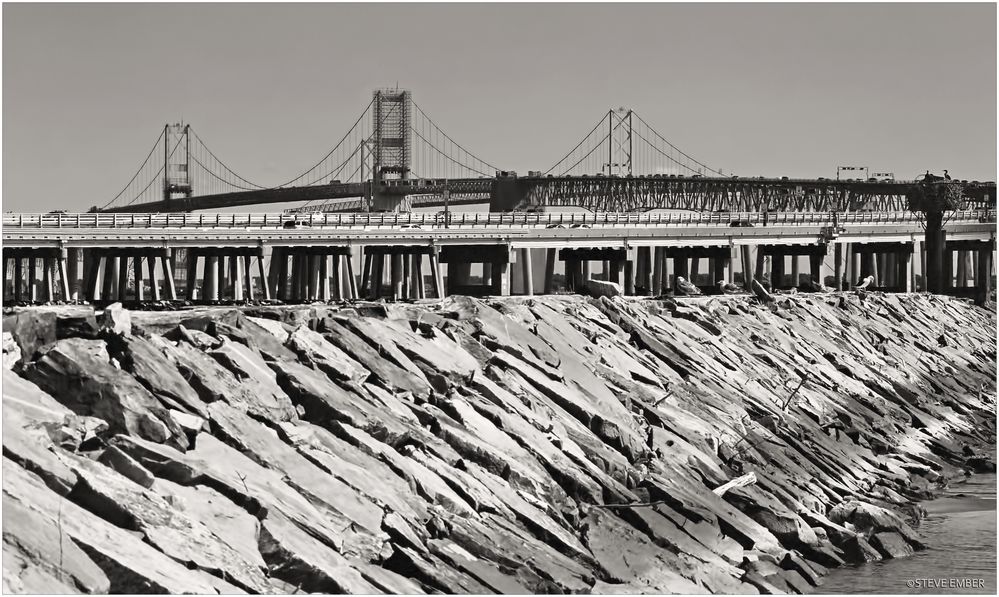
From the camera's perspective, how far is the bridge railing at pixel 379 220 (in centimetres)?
5988

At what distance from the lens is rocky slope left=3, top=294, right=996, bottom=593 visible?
59.9 ft

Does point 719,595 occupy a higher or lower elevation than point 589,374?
lower

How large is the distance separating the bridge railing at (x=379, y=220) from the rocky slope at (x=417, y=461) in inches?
1090

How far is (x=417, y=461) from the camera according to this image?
23469mm

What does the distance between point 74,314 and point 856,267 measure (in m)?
84.3

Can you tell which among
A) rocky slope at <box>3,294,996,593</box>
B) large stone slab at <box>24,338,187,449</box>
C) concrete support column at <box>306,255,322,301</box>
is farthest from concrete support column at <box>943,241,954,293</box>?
large stone slab at <box>24,338,187,449</box>

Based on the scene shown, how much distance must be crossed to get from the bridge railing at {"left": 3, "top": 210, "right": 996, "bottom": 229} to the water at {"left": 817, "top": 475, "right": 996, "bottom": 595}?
3851cm

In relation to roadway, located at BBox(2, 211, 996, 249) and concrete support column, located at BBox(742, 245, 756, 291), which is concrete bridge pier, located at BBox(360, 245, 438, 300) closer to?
roadway, located at BBox(2, 211, 996, 249)

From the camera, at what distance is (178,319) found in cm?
2627

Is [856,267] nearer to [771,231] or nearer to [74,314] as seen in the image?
[771,231]

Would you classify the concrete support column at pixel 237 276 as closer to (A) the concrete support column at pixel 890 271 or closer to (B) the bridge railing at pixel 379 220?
(B) the bridge railing at pixel 379 220

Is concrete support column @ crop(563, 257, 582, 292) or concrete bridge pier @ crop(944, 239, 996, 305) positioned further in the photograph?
concrete bridge pier @ crop(944, 239, 996, 305)

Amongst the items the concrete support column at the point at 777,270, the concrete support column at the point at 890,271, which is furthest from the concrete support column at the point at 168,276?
the concrete support column at the point at 890,271

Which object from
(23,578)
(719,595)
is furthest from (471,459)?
(23,578)
